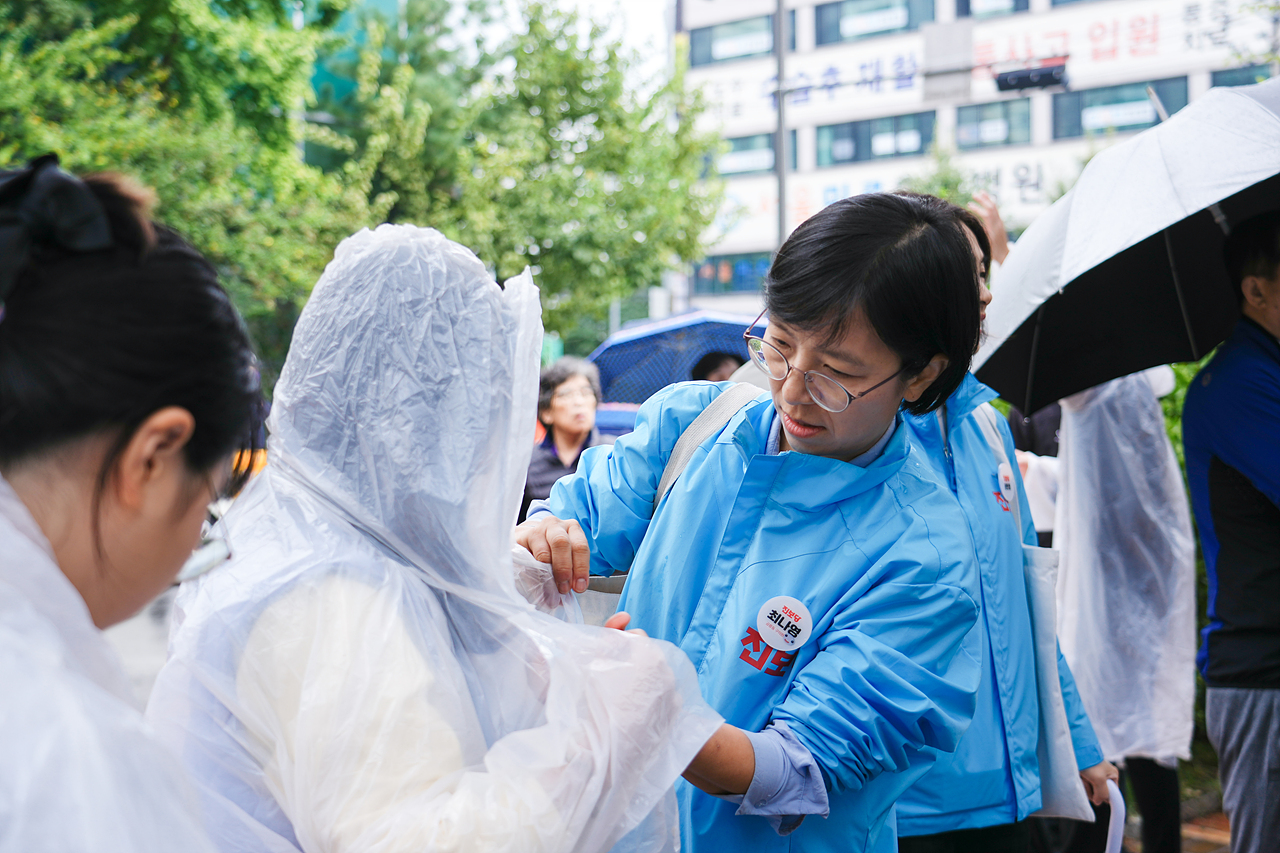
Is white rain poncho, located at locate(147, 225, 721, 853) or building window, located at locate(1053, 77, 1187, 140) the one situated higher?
building window, located at locate(1053, 77, 1187, 140)

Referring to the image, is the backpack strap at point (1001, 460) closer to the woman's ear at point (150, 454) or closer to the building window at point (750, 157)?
the woman's ear at point (150, 454)

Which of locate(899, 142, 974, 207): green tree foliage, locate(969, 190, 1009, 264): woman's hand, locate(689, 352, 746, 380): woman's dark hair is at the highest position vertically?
locate(899, 142, 974, 207): green tree foliage

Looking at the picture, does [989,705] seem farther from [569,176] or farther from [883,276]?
[569,176]

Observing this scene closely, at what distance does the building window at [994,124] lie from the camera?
2714cm

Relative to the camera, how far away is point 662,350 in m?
5.90

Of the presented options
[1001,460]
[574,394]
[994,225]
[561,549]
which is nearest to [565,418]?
[574,394]

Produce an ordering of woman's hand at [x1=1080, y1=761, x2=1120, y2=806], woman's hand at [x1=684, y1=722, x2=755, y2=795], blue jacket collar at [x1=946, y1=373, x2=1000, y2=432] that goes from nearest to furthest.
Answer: woman's hand at [x1=684, y1=722, x2=755, y2=795] → blue jacket collar at [x1=946, y1=373, x2=1000, y2=432] → woman's hand at [x1=1080, y1=761, x2=1120, y2=806]

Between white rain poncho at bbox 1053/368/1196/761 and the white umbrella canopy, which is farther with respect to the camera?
white rain poncho at bbox 1053/368/1196/761

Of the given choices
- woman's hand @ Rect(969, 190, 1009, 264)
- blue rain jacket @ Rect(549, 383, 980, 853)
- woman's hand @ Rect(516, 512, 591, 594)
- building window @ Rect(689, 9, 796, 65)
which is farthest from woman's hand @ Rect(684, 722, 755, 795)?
building window @ Rect(689, 9, 796, 65)

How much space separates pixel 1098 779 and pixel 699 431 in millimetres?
1302

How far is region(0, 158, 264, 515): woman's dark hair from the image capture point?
0.80 metres

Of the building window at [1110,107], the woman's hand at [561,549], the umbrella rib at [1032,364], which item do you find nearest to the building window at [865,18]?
the building window at [1110,107]

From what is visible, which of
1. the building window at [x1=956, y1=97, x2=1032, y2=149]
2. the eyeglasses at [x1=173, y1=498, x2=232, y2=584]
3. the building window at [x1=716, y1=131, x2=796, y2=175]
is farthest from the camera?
the building window at [x1=716, y1=131, x2=796, y2=175]

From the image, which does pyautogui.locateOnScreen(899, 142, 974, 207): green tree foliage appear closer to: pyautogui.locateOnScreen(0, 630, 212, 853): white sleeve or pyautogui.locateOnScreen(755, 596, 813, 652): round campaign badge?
pyautogui.locateOnScreen(755, 596, 813, 652): round campaign badge
